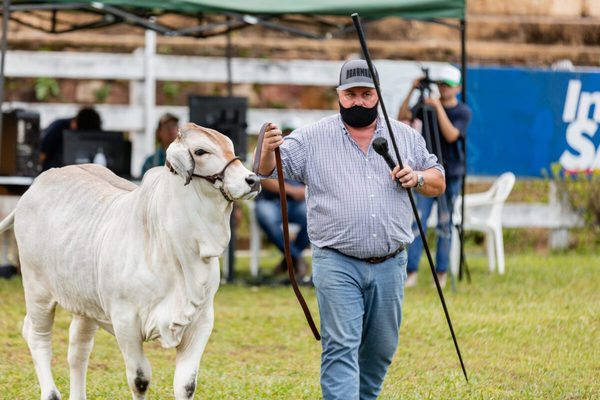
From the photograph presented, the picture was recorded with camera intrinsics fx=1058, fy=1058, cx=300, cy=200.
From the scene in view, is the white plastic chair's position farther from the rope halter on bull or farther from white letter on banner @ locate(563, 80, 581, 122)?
the rope halter on bull

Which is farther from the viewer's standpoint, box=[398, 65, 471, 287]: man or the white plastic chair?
the white plastic chair

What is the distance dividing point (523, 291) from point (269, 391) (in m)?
4.44

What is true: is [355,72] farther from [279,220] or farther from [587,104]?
[587,104]

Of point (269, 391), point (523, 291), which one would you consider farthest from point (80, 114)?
point (269, 391)

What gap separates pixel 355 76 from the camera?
5059 mm

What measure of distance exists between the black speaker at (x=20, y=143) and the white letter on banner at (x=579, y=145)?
6768mm

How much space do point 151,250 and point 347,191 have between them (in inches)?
37.9

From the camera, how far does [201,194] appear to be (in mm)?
4758

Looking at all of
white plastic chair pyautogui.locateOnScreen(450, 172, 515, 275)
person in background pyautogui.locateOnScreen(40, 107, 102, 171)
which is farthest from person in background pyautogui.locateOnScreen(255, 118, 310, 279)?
person in background pyautogui.locateOnScreen(40, 107, 102, 171)

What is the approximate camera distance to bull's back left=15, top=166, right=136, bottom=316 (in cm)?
519

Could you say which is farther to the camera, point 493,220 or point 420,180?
point 493,220

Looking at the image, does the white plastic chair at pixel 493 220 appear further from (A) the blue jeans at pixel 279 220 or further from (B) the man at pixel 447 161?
(A) the blue jeans at pixel 279 220

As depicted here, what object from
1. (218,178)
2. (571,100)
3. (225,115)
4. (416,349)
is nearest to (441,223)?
(225,115)

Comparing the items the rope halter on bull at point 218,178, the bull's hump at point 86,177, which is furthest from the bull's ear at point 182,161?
the bull's hump at point 86,177
